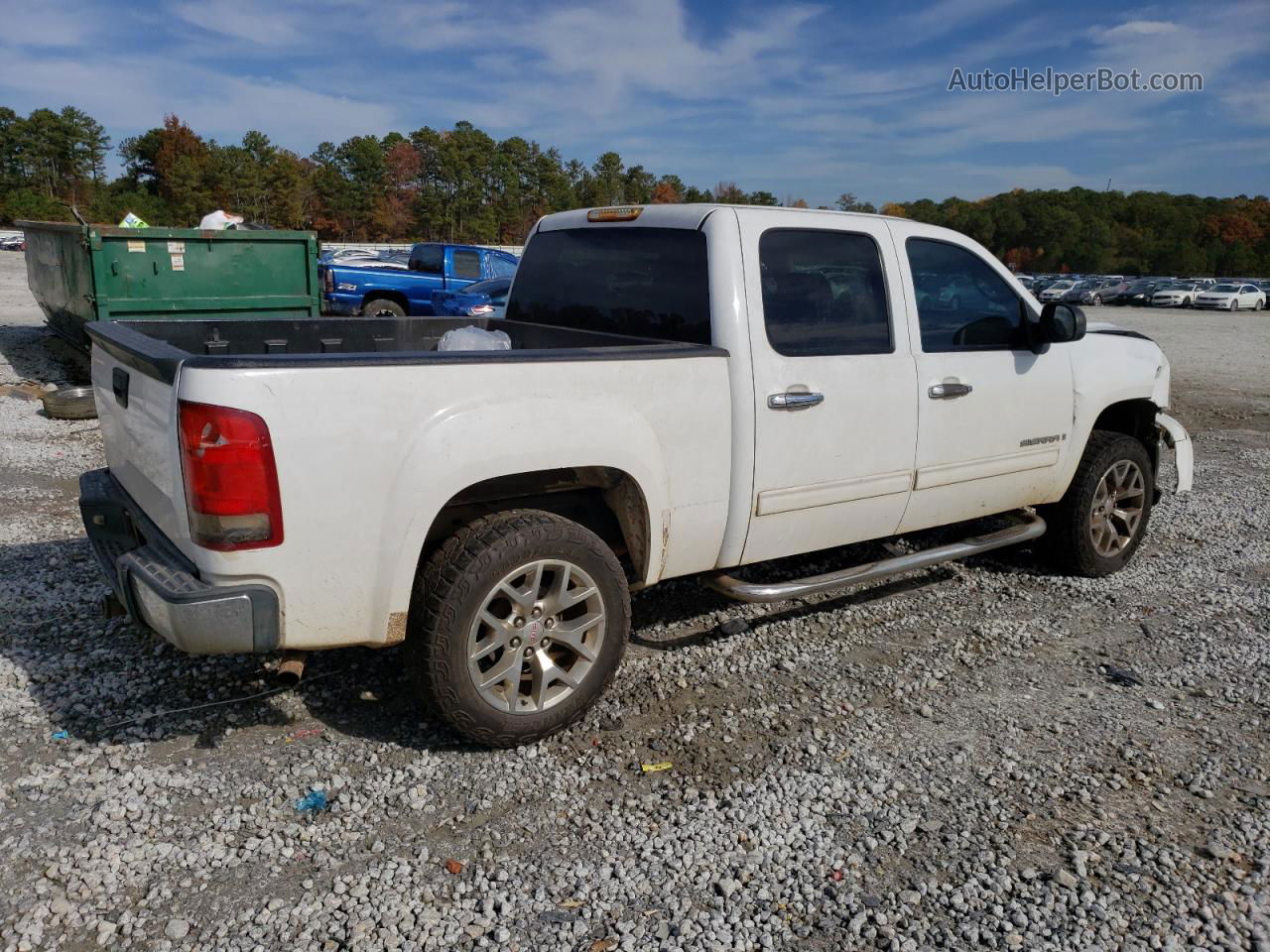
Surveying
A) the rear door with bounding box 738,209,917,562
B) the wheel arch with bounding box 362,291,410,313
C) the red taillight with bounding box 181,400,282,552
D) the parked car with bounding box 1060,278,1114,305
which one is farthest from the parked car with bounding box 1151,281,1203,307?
the red taillight with bounding box 181,400,282,552

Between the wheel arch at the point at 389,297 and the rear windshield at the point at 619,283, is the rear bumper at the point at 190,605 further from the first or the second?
the wheel arch at the point at 389,297

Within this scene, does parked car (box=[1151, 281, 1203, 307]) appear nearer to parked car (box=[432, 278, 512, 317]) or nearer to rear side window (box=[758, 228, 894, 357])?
parked car (box=[432, 278, 512, 317])

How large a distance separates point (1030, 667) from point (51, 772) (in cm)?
397

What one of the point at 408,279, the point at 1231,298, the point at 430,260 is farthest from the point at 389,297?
the point at 1231,298

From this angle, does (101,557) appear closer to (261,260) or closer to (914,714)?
(914,714)

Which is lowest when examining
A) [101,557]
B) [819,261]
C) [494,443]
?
[101,557]

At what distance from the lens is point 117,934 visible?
100 inches

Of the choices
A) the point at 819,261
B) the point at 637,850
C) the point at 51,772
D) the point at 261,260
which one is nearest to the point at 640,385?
the point at 819,261

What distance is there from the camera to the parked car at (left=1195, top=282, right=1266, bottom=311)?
4262 centimetres

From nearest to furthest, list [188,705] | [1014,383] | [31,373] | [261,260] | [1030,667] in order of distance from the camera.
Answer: [188,705] → [1030,667] → [1014,383] → [261,260] → [31,373]

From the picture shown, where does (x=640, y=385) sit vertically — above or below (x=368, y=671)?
above

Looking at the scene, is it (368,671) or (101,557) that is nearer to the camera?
(101,557)

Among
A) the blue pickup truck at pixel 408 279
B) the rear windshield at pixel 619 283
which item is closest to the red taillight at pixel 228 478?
the rear windshield at pixel 619 283

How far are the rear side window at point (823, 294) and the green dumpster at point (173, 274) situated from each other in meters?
6.81
